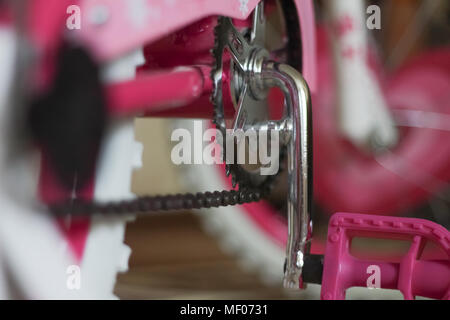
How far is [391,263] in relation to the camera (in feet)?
1.05

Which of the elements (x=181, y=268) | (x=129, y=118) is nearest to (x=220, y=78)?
(x=129, y=118)

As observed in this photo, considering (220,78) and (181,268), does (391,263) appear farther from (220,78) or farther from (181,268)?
(181,268)

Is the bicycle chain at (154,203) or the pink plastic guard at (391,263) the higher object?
the bicycle chain at (154,203)

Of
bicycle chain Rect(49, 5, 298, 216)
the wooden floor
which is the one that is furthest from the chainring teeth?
the wooden floor

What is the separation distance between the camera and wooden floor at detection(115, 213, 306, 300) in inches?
22.3

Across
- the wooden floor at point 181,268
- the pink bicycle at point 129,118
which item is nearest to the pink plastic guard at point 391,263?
the pink bicycle at point 129,118

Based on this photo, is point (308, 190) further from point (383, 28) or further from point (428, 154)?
point (383, 28)

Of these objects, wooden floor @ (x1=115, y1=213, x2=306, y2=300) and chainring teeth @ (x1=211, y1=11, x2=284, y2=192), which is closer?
chainring teeth @ (x1=211, y1=11, x2=284, y2=192)

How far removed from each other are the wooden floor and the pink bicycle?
0.11 metres

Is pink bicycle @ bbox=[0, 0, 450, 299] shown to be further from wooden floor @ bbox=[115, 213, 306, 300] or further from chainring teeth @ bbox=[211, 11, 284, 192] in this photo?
wooden floor @ bbox=[115, 213, 306, 300]

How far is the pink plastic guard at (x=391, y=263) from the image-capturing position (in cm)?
30

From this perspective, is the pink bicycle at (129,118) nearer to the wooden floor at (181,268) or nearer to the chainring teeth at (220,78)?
the chainring teeth at (220,78)

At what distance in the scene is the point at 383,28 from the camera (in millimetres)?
975
